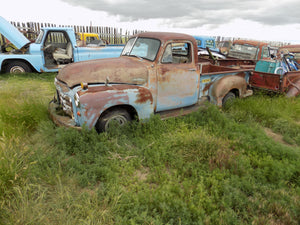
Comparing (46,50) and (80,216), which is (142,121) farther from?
(46,50)

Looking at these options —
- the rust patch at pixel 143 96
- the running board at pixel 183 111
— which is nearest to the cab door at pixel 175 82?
the running board at pixel 183 111

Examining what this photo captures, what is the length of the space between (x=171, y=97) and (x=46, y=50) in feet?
20.2

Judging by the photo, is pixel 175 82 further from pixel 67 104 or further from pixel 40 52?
pixel 40 52

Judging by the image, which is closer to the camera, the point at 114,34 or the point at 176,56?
the point at 176,56

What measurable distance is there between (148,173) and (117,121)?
3.85 ft

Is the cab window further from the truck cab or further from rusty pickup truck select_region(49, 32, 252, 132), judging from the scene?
the truck cab

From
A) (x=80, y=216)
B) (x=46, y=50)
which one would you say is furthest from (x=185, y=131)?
(x=46, y=50)

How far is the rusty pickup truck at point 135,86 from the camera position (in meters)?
3.36

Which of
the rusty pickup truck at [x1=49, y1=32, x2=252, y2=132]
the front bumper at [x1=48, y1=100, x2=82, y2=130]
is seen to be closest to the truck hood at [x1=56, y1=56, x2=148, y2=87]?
the rusty pickup truck at [x1=49, y1=32, x2=252, y2=132]

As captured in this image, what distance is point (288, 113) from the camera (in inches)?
195

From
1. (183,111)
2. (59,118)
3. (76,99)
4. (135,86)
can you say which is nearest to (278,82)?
(183,111)

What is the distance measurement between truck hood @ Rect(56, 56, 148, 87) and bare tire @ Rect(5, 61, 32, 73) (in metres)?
4.97

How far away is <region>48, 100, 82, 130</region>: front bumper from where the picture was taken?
3420 mm

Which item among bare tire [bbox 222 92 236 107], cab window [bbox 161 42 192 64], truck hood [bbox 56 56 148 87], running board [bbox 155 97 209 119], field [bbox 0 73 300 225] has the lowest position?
field [bbox 0 73 300 225]
